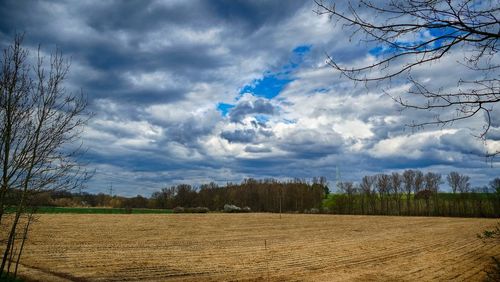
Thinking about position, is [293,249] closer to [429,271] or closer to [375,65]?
[429,271]

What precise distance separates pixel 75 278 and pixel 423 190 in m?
129

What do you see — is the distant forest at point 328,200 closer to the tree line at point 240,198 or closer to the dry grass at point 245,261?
the tree line at point 240,198

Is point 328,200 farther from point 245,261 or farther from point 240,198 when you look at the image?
point 245,261

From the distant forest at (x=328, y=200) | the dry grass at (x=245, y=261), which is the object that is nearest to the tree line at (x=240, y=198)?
the distant forest at (x=328, y=200)

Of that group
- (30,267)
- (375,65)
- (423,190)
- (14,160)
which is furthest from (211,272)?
(423,190)

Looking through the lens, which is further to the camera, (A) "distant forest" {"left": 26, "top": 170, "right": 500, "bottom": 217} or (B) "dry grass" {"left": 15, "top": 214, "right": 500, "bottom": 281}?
(A) "distant forest" {"left": 26, "top": 170, "right": 500, "bottom": 217}

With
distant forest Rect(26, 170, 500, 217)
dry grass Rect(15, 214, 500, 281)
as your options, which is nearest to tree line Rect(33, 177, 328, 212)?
distant forest Rect(26, 170, 500, 217)

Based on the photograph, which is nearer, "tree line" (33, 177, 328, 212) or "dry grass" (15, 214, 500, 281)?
"dry grass" (15, 214, 500, 281)

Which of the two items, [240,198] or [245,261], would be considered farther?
[240,198]

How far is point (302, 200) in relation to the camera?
135625 millimetres

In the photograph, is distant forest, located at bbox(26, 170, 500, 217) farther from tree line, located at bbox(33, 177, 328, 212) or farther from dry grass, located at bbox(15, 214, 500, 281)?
dry grass, located at bbox(15, 214, 500, 281)

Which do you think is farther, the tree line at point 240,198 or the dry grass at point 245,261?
the tree line at point 240,198

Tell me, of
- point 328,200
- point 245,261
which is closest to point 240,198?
point 328,200

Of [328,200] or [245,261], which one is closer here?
[245,261]
